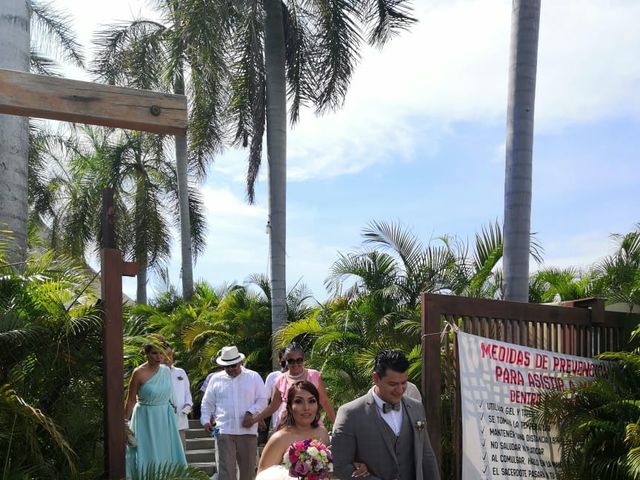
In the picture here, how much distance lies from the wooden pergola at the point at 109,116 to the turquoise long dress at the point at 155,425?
78.0 inches

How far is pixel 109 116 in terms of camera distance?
22.2 feet

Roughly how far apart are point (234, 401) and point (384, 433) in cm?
452

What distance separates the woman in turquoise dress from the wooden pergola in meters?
1.85

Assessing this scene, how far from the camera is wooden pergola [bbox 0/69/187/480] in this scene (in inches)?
257

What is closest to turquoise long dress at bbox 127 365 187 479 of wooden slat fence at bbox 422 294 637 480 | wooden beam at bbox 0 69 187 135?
wooden slat fence at bbox 422 294 637 480


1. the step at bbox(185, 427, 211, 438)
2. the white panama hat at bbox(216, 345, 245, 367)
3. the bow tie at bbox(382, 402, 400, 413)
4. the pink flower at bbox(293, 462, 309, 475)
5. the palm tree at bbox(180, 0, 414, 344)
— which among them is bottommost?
A: the step at bbox(185, 427, 211, 438)

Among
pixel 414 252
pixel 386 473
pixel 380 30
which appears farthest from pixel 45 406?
pixel 380 30

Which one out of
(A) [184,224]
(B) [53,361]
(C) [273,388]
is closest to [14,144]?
(B) [53,361]

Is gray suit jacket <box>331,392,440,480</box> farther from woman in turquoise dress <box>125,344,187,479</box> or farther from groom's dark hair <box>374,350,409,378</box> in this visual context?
woman in turquoise dress <box>125,344,187,479</box>

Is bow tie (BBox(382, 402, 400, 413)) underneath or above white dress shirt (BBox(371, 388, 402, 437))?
above

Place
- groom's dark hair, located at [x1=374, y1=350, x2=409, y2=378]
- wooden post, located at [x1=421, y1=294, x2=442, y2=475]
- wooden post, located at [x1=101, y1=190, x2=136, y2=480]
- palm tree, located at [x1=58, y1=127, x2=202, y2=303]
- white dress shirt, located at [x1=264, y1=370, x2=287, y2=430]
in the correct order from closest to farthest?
groom's dark hair, located at [x1=374, y1=350, x2=409, y2=378]
wooden post, located at [x1=101, y1=190, x2=136, y2=480]
wooden post, located at [x1=421, y1=294, x2=442, y2=475]
white dress shirt, located at [x1=264, y1=370, x2=287, y2=430]
palm tree, located at [x1=58, y1=127, x2=202, y2=303]

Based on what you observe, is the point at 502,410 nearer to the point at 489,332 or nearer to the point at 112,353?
the point at 489,332

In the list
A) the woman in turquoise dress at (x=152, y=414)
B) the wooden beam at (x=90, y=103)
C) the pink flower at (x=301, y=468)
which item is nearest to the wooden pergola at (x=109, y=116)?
the wooden beam at (x=90, y=103)

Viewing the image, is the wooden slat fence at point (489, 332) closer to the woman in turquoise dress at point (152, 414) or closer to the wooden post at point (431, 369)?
the wooden post at point (431, 369)
